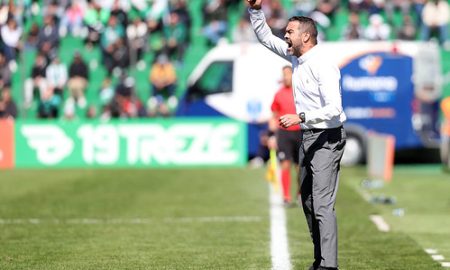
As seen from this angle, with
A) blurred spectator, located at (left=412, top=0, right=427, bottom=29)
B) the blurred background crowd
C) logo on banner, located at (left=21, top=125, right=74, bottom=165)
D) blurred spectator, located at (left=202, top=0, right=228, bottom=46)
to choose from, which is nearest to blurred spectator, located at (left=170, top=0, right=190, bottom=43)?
the blurred background crowd

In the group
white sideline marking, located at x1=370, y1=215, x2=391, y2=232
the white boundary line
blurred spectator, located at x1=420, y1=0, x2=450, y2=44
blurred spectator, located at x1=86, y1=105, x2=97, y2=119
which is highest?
blurred spectator, located at x1=420, y1=0, x2=450, y2=44

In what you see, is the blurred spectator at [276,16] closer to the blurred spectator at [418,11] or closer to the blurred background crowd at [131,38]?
the blurred background crowd at [131,38]

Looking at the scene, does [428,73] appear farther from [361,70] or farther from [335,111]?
[335,111]

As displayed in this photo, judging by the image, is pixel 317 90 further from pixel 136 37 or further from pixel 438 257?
pixel 136 37

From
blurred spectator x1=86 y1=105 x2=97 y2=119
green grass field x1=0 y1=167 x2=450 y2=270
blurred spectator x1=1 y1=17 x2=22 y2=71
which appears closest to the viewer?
green grass field x1=0 y1=167 x2=450 y2=270

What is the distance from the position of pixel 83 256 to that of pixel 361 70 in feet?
54.4

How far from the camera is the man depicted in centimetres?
802

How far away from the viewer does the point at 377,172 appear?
21.8 metres

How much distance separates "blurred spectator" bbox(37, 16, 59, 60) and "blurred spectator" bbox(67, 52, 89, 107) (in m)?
0.65

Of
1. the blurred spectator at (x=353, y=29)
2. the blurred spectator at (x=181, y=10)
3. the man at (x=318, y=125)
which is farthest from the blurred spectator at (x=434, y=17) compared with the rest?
the man at (x=318, y=125)

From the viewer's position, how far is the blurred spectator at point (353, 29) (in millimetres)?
28078

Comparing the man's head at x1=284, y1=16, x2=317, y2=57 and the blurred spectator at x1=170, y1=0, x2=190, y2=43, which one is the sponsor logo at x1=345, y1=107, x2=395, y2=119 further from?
the man's head at x1=284, y1=16, x2=317, y2=57

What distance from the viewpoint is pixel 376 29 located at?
28.2 m

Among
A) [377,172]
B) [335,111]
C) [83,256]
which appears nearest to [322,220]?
[335,111]
